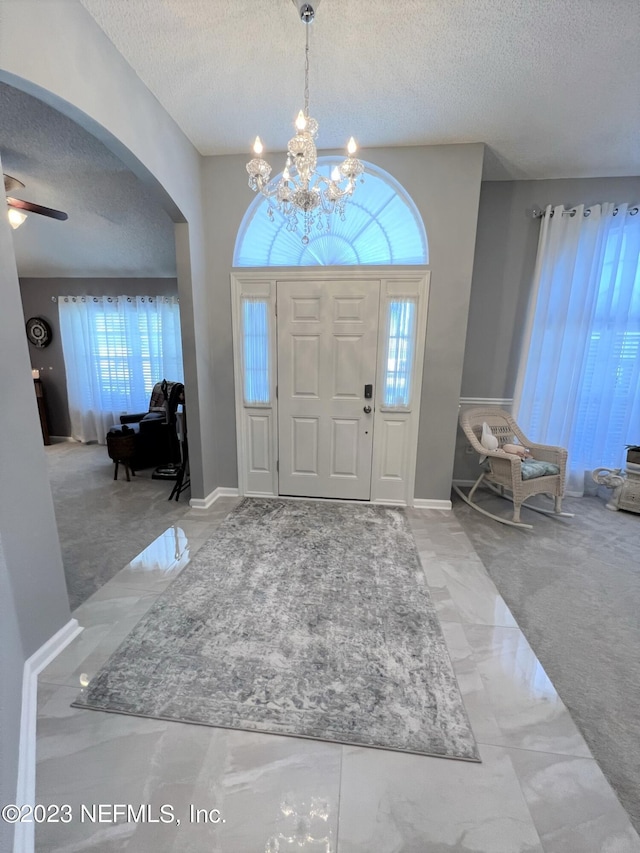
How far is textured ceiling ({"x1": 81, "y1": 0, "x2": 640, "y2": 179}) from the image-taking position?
1.78m

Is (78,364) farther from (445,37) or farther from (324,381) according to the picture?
(445,37)

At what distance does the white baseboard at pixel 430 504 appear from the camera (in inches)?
134

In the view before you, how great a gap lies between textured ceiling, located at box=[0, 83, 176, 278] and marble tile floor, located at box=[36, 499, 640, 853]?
341cm

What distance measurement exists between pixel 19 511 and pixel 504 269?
4248mm

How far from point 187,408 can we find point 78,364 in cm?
354

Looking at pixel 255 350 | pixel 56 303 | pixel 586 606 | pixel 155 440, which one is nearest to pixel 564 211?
pixel 255 350

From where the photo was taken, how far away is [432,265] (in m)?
3.03

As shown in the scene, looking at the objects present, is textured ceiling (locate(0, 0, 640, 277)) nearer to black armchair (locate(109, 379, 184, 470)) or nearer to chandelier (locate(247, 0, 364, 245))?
chandelier (locate(247, 0, 364, 245))

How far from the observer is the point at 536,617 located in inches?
80.9

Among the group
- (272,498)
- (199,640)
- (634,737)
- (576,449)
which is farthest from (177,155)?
(576,449)

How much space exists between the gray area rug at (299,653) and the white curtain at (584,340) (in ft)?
7.48

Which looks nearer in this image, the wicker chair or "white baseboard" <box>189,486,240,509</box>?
the wicker chair

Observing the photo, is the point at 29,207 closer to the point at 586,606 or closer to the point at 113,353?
the point at 113,353

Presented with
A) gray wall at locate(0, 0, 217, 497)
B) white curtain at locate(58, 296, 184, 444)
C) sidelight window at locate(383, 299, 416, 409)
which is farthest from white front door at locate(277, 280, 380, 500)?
white curtain at locate(58, 296, 184, 444)
